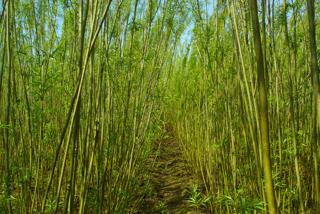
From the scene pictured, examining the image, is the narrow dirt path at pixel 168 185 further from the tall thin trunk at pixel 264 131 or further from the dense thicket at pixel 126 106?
the tall thin trunk at pixel 264 131

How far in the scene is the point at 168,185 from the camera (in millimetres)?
4270

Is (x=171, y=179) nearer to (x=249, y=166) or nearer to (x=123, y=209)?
(x=123, y=209)

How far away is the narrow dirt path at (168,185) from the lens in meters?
3.44

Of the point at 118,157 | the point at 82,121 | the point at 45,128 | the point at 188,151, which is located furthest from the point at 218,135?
the point at 188,151

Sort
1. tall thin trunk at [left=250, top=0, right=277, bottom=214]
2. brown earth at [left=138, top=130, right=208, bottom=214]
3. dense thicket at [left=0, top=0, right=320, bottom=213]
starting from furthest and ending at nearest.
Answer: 1. brown earth at [left=138, top=130, right=208, bottom=214]
2. dense thicket at [left=0, top=0, right=320, bottom=213]
3. tall thin trunk at [left=250, top=0, right=277, bottom=214]

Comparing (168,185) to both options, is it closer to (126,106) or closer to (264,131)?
(126,106)

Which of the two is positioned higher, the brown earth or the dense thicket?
the dense thicket

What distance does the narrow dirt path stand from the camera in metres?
3.44

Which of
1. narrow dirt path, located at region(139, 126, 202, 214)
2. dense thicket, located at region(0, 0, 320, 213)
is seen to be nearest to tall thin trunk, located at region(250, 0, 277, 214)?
dense thicket, located at region(0, 0, 320, 213)

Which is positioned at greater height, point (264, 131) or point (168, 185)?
point (264, 131)

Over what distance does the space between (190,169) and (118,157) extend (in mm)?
2150

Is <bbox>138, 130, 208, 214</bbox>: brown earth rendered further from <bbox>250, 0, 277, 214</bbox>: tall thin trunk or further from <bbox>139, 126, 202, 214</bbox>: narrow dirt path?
<bbox>250, 0, 277, 214</bbox>: tall thin trunk

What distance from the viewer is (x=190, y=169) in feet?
15.3

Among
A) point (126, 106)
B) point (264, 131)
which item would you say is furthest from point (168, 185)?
point (264, 131)
